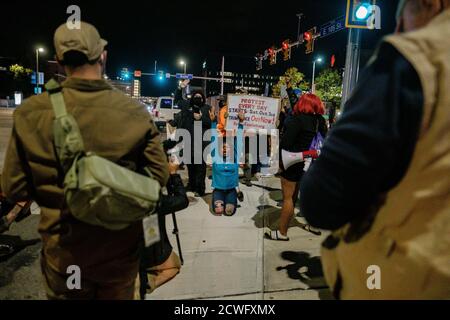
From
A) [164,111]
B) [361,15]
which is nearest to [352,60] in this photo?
[361,15]

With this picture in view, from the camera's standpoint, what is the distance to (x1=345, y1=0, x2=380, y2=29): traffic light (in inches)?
242

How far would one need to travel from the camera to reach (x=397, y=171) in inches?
39.2

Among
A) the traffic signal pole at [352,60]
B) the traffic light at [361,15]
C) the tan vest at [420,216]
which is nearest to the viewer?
the tan vest at [420,216]

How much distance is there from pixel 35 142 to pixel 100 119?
314 millimetres

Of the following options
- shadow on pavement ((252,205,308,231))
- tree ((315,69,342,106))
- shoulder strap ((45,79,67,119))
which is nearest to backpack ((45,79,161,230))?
shoulder strap ((45,79,67,119))

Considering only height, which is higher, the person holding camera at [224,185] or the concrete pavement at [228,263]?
the person holding camera at [224,185]

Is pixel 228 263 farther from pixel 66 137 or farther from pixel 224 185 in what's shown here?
pixel 66 137

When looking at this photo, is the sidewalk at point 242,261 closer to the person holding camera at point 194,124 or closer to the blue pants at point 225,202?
the blue pants at point 225,202

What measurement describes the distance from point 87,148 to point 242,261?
290 centimetres

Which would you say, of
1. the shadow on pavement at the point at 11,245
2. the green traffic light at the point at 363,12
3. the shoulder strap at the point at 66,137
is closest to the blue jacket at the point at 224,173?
the shadow on pavement at the point at 11,245

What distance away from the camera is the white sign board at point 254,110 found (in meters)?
8.01

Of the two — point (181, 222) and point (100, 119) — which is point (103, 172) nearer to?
point (100, 119)
